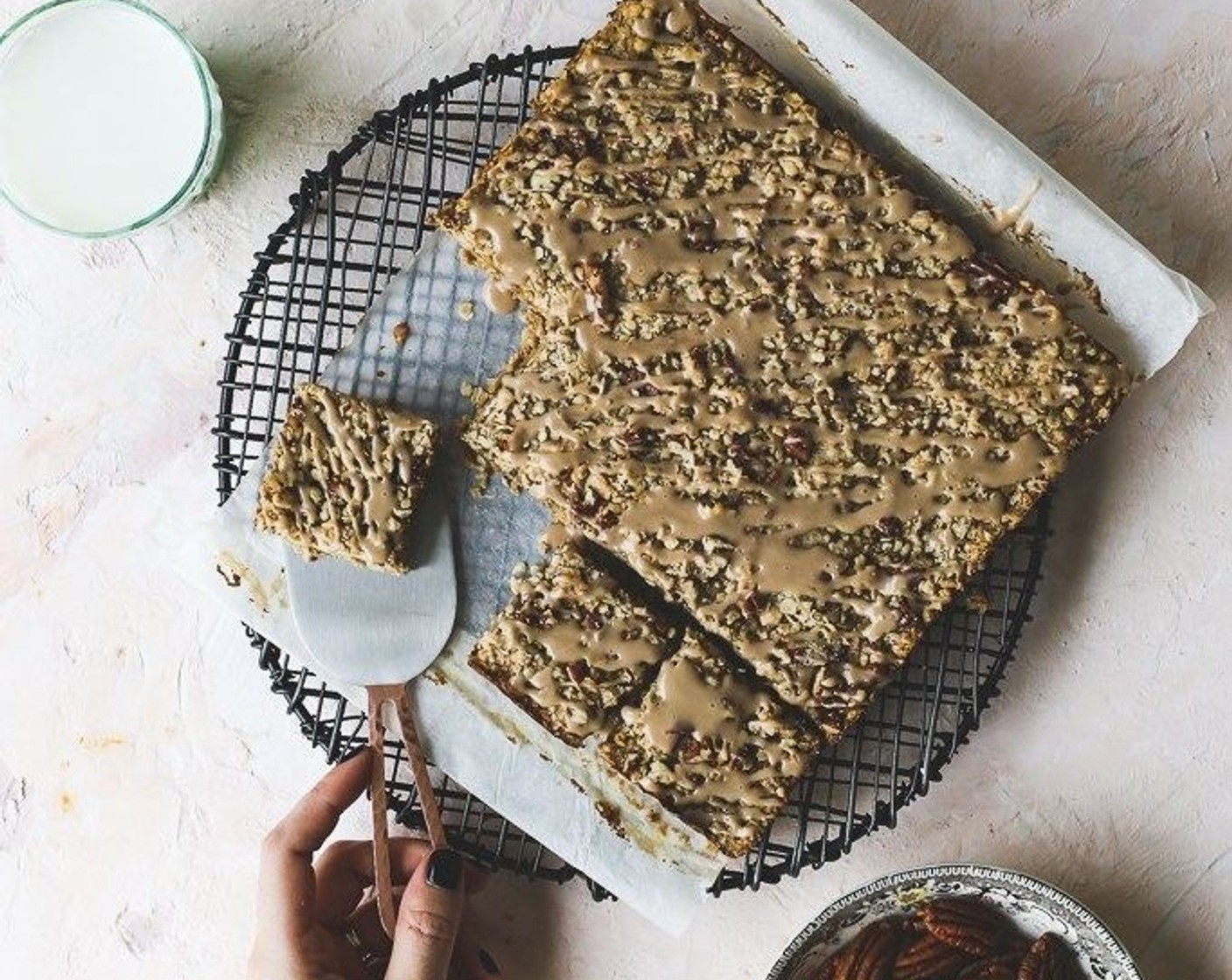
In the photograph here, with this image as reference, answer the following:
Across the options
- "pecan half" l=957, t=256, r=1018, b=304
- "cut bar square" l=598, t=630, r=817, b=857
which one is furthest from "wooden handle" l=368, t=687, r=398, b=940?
"pecan half" l=957, t=256, r=1018, b=304

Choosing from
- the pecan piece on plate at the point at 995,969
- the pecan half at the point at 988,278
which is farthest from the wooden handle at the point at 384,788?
the pecan half at the point at 988,278

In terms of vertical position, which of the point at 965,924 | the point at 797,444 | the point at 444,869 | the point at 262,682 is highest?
the point at 797,444

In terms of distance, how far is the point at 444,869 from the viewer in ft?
7.77

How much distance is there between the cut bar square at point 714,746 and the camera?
234 cm

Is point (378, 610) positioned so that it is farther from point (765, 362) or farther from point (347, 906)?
point (765, 362)

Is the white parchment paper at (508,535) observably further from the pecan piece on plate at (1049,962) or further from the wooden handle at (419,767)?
the pecan piece on plate at (1049,962)

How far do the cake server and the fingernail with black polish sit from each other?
1.5 inches

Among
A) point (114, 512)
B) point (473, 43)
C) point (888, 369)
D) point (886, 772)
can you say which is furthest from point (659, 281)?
point (114, 512)

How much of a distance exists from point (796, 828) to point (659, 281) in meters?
1.00

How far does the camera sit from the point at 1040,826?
2543 mm

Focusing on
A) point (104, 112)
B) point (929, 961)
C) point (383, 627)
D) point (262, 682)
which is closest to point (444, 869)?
point (383, 627)

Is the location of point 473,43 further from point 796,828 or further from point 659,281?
point 796,828

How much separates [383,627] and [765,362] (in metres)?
0.80

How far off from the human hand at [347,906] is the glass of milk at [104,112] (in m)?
1.09
